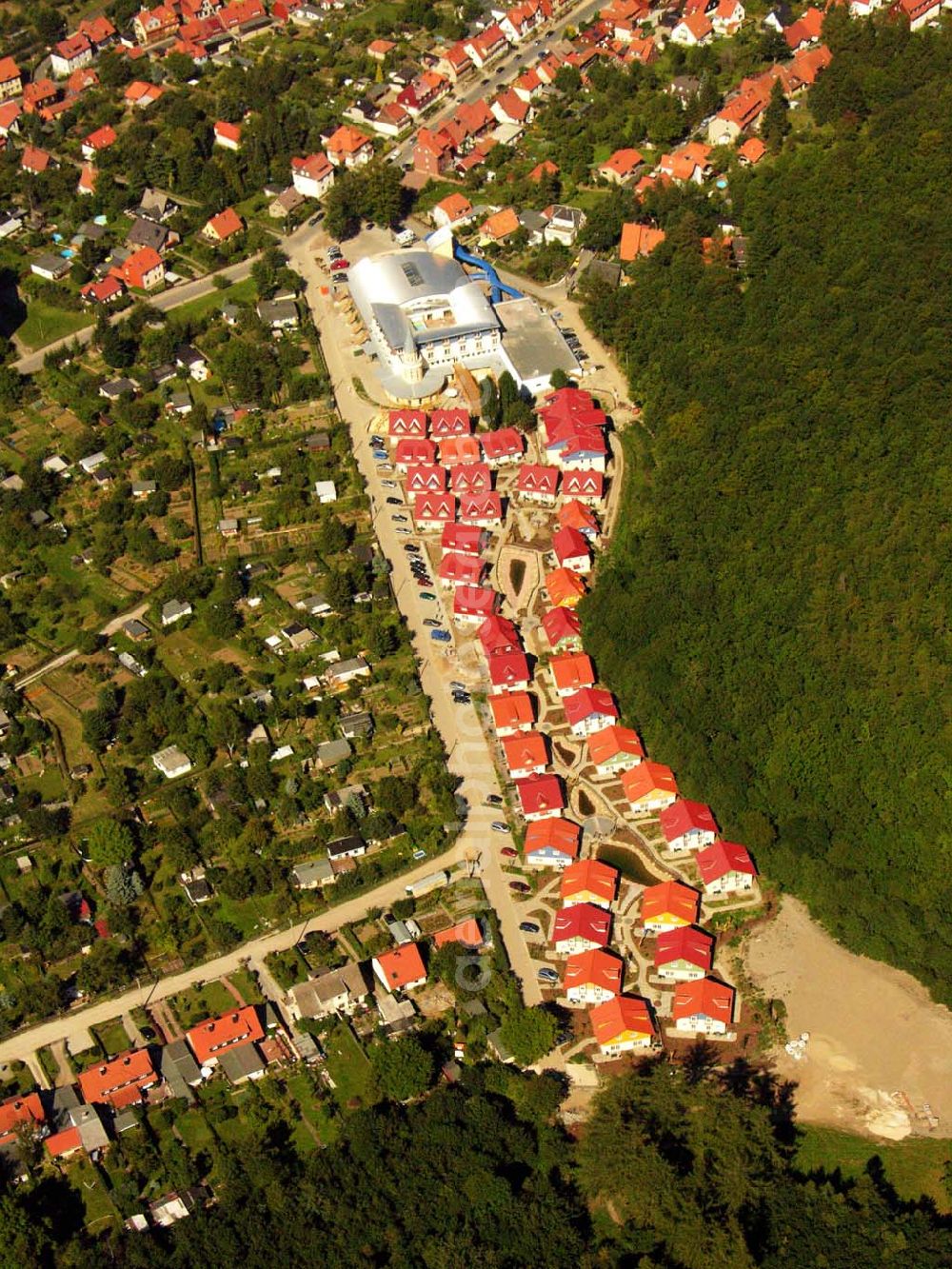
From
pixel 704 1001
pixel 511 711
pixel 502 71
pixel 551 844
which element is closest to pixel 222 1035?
pixel 551 844

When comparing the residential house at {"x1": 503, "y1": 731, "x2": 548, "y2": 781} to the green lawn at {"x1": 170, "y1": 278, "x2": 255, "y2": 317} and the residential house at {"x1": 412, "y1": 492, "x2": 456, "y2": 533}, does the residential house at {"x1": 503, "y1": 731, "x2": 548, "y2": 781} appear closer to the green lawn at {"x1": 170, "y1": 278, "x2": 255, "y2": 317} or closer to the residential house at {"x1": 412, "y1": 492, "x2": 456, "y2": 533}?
the residential house at {"x1": 412, "y1": 492, "x2": 456, "y2": 533}

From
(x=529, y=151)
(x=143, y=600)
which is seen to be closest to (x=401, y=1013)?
(x=143, y=600)

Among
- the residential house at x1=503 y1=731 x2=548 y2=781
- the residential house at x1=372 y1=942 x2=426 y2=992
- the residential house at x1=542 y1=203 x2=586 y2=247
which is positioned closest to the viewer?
the residential house at x1=372 y1=942 x2=426 y2=992

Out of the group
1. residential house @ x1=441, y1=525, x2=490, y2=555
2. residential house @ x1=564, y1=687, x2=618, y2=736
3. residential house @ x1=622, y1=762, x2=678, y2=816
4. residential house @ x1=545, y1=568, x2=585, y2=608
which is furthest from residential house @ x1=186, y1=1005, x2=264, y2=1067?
residential house @ x1=441, y1=525, x2=490, y2=555

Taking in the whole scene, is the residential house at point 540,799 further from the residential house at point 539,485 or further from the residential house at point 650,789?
the residential house at point 539,485

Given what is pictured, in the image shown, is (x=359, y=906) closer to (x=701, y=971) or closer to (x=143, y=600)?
(x=701, y=971)
